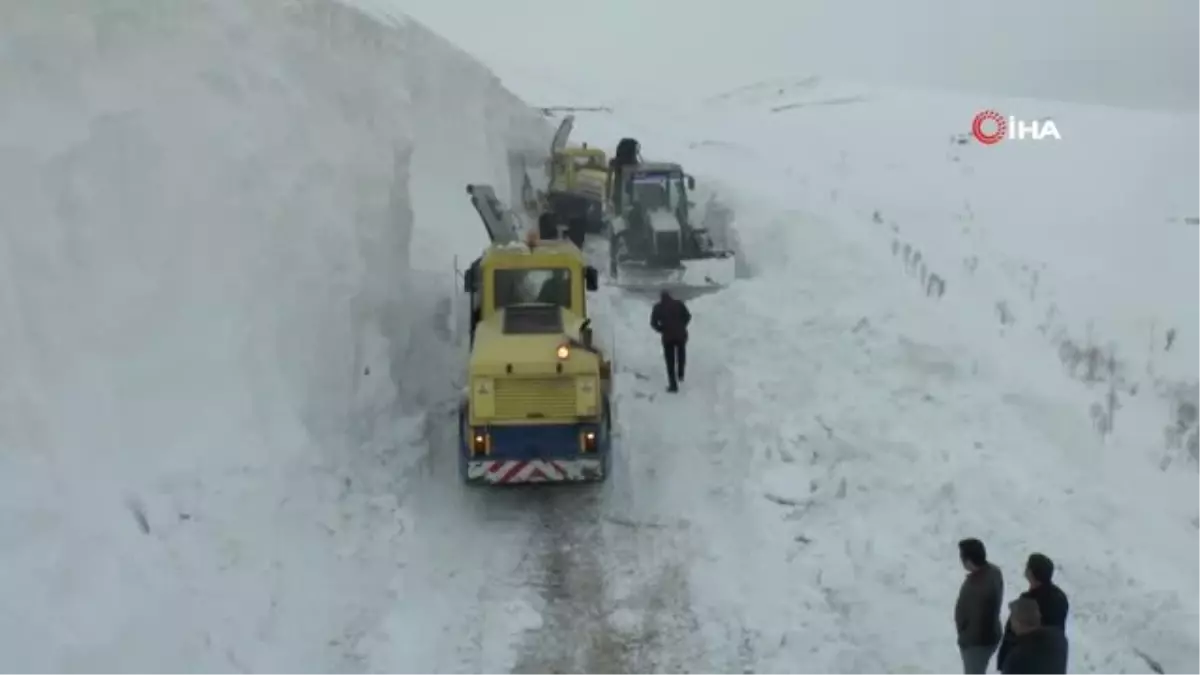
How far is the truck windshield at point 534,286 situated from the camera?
53.2ft

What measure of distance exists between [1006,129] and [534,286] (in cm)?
6088

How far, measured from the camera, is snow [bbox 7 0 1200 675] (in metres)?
11.3

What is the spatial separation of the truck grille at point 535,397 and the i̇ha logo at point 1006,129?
181 ft

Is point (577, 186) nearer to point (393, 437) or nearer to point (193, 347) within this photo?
point (393, 437)

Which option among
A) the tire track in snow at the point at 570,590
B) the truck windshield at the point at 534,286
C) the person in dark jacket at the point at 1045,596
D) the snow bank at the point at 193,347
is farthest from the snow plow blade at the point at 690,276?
the person in dark jacket at the point at 1045,596

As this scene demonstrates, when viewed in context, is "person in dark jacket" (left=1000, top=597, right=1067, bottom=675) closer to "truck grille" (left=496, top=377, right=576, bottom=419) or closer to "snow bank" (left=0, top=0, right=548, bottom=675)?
"snow bank" (left=0, top=0, right=548, bottom=675)

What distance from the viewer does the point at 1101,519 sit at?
13.8 m

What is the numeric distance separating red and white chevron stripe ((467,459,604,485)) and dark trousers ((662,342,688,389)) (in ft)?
12.3

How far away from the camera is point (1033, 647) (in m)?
8.31

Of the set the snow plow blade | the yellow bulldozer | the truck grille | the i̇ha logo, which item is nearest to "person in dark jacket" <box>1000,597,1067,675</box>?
the truck grille

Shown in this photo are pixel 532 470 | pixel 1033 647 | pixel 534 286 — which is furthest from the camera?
pixel 534 286

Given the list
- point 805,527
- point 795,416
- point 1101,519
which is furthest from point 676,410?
point 1101,519

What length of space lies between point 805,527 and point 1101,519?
3223mm

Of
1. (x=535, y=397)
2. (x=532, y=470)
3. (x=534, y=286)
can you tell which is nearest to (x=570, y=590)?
(x=532, y=470)
